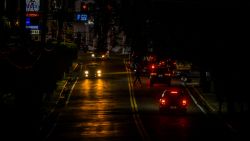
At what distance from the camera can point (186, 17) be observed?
24.1 m

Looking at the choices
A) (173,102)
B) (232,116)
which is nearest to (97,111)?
(173,102)


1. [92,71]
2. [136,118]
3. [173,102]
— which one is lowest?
[136,118]

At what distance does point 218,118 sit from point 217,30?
807 inches

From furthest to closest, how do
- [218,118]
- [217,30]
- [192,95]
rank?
[192,95]
[218,118]
[217,30]

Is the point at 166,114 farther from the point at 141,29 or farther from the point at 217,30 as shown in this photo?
the point at 217,30

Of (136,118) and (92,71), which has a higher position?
(92,71)

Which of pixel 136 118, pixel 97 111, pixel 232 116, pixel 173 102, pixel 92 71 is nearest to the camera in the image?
pixel 136 118

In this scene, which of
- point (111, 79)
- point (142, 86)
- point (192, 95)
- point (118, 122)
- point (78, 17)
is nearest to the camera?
point (118, 122)

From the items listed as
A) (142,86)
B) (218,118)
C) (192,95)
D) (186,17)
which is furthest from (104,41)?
(142,86)

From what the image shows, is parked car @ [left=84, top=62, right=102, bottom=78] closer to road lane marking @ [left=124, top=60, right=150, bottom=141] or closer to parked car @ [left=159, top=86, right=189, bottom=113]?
road lane marking @ [left=124, top=60, right=150, bottom=141]

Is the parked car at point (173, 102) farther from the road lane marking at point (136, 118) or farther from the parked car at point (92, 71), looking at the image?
the parked car at point (92, 71)

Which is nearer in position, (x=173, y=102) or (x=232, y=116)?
(x=232, y=116)

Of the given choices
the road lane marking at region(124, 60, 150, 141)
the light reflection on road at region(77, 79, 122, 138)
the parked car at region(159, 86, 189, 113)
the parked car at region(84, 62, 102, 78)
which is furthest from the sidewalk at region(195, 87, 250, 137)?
the parked car at region(84, 62, 102, 78)

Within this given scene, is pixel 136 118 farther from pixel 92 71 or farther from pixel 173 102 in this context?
pixel 92 71
